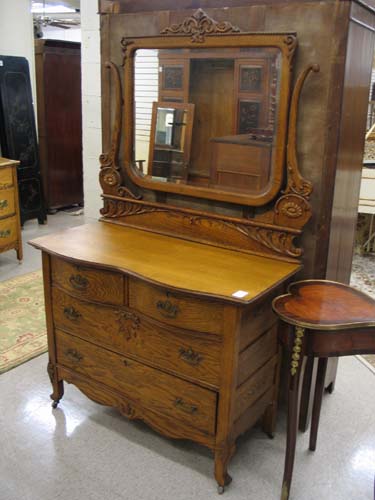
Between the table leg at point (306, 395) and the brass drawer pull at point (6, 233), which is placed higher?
the brass drawer pull at point (6, 233)

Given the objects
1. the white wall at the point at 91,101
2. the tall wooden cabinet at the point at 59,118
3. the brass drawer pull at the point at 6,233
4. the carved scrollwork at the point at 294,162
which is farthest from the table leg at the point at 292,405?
the tall wooden cabinet at the point at 59,118

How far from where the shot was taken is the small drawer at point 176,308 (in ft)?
5.69

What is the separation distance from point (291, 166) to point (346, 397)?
4.01 feet

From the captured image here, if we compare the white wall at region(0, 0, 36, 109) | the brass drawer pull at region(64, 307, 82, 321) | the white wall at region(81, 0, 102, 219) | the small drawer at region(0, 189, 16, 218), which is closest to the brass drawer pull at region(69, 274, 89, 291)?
the brass drawer pull at region(64, 307, 82, 321)

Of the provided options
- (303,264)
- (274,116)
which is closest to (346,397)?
(303,264)

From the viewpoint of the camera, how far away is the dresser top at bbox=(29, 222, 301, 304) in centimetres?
174

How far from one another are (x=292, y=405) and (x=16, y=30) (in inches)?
176

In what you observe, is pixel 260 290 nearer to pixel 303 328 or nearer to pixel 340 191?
pixel 303 328

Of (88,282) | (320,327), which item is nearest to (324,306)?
(320,327)

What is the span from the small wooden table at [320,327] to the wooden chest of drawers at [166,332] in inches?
4.3

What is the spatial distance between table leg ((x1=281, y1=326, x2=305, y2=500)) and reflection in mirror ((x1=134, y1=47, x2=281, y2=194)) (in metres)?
0.64

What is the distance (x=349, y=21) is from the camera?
1734 millimetres

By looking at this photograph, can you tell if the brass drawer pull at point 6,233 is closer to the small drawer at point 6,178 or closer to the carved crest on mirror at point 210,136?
the small drawer at point 6,178

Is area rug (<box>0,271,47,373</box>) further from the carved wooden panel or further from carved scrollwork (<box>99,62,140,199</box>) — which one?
the carved wooden panel
